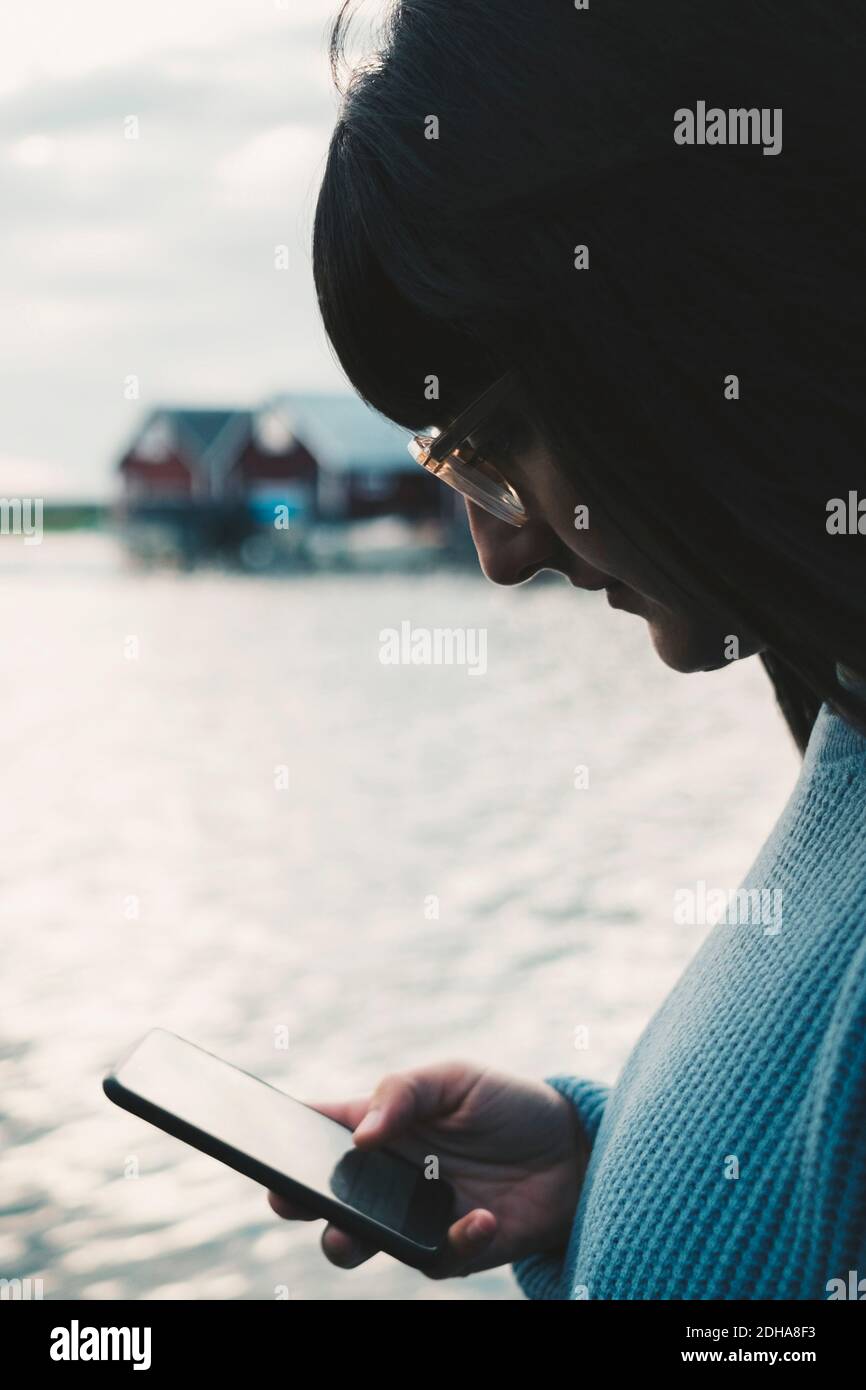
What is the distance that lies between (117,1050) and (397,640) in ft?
42.9

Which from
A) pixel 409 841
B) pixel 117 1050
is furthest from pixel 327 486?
pixel 117 1050

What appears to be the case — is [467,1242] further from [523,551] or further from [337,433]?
[337,433]

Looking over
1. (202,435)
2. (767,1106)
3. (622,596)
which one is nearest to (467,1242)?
(767,1106)

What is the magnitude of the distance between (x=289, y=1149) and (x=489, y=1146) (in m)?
0.17

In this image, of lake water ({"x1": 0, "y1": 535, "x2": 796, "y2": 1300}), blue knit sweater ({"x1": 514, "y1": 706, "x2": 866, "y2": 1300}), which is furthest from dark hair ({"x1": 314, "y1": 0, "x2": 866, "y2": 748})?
lake water ({"x1": 0, "y1": 535, "x2": 796, "y2": 1300})

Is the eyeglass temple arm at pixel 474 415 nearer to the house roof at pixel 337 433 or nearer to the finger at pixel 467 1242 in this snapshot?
the finger at pixel 467 1242

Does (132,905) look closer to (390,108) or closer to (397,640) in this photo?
(390,108)

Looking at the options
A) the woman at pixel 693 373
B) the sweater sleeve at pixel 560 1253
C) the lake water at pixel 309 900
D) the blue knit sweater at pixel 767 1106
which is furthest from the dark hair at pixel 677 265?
the lake water at pixel 309 900

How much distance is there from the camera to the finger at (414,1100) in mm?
1180

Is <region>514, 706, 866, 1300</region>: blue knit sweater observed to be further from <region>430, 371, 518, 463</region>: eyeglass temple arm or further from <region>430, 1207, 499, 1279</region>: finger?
<region>430, 371, 518, 463</region>: eyeglass temple arm

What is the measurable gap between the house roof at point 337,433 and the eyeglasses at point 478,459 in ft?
104

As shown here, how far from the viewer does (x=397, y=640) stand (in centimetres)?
1717

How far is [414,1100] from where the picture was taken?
3.90 feet
